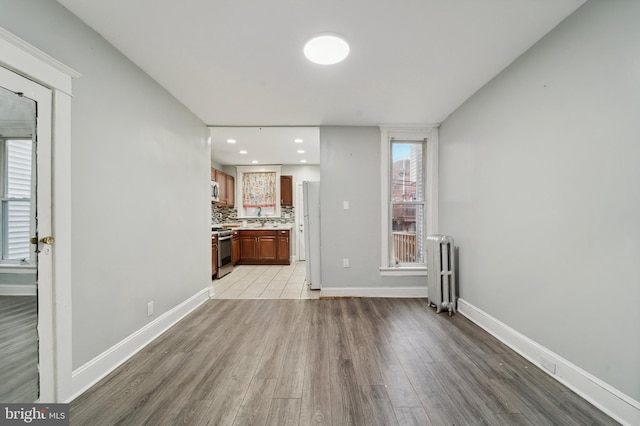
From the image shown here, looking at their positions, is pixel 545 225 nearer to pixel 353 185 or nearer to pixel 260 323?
pixel 353 185

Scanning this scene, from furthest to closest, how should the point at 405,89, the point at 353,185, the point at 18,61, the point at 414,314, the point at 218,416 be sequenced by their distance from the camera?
the point at 353,185 < the point at 414,314 < the point at 405,89 < the point at 218,416 < the point at 18,61

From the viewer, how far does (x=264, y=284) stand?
4070mm

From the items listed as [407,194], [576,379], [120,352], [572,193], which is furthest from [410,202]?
[120,352]

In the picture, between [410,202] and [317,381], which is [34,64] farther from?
[410,202]

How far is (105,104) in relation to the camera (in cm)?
174

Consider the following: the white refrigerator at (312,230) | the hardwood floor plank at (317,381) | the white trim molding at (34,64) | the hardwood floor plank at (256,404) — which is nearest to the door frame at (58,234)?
the white trim molding at (34,64)

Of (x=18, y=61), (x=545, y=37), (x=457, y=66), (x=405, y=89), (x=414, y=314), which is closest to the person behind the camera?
(x=18, y=61)

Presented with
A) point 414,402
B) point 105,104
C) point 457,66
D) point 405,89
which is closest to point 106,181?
point 105,104

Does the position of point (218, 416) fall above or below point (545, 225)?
below

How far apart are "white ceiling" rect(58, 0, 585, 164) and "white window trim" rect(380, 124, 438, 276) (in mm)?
666

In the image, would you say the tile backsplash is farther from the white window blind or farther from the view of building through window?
the white window blind

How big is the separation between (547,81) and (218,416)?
3.00 metres

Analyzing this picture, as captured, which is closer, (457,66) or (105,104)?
(105,104)

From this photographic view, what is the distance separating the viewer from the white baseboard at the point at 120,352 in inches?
60.1
